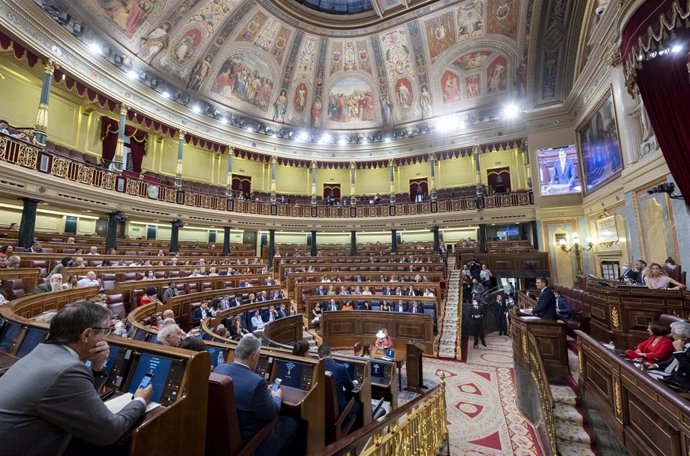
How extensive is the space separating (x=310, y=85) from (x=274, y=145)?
4.32m

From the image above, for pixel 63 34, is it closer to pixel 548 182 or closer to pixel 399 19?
pixel 399 19

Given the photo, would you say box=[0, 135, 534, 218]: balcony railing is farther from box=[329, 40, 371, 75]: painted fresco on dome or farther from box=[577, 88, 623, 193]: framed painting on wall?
box=[329, 40, 371, 75]: painted fresco on dome

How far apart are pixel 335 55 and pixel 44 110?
13.9 meters

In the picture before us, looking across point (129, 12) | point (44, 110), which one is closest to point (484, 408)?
point (44, 110)

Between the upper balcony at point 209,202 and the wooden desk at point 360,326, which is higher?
the upper balcony at point 209,202

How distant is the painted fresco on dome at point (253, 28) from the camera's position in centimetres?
1536

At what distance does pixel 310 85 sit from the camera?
18.9 meters

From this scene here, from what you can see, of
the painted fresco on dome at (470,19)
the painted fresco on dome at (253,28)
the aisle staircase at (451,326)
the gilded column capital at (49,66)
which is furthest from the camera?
the painted fresco on dome at (253,28)

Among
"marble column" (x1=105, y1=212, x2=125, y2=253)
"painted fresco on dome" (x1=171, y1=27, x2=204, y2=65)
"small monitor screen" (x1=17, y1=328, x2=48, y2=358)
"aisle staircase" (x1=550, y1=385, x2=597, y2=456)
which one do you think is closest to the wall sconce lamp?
"aisle staircase" (x1=550, y1=385, x2=597, y2=456)

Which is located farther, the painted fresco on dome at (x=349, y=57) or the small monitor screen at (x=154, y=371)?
the painted fresco on dome at (x=349, y=57)

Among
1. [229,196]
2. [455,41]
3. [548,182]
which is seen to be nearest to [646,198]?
[548,182]

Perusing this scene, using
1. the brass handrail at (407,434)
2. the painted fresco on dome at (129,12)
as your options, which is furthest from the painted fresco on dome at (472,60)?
the brass handrail at (407,434)

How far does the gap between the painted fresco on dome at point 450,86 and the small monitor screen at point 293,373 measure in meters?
18.5

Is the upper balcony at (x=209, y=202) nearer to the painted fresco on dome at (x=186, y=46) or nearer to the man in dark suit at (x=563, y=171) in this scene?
the man in dark suit at (x=563, y=171)
